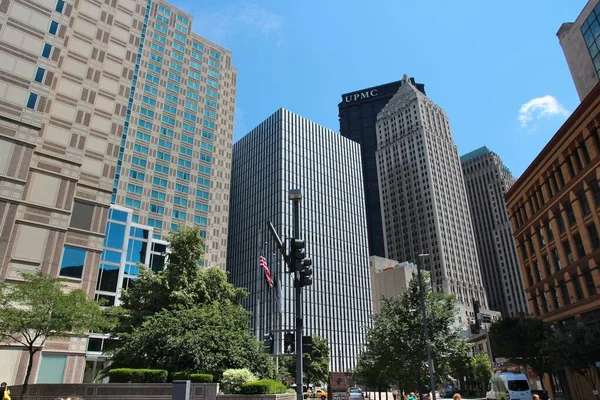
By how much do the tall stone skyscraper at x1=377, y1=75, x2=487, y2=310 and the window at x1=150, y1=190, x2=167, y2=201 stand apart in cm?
10283

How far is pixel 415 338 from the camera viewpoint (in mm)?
34250

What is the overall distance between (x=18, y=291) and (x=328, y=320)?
322 feet

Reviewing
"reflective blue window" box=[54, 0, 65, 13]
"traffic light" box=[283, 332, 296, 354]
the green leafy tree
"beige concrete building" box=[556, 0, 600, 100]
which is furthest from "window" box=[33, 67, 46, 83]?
"beige concrete building" box=[556, 0, 600, 100]

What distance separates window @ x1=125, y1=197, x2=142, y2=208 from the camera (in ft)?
259

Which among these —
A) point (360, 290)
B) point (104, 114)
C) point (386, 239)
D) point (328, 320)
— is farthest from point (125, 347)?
point (386, 239)

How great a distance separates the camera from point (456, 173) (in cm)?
17988

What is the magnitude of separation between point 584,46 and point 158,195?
71325 millimetres

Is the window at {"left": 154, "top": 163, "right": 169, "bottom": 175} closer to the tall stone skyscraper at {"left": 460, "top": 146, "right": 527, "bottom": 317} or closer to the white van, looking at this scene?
the white van

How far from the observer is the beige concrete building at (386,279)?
131 meters

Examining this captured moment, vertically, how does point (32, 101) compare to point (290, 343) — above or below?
above

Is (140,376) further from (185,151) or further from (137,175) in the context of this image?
(185,151)

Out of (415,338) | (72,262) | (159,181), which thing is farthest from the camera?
(159,181)

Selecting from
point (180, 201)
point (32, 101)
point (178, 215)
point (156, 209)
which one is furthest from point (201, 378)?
point (180, 201)

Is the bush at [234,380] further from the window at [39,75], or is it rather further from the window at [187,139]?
the window at [187,139]
